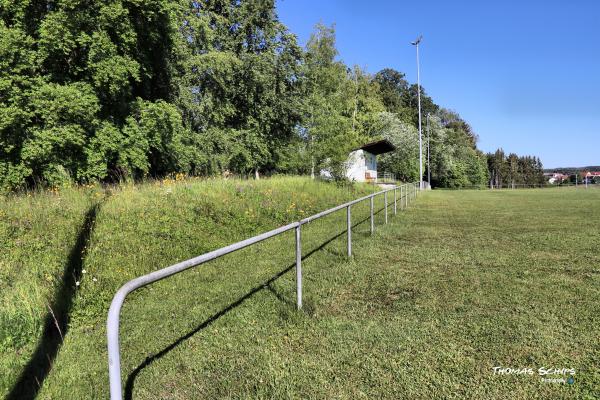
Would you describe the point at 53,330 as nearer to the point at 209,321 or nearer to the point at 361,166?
the point at 209,321

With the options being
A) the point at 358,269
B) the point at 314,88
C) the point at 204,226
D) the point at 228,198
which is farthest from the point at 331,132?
the point at 358,269

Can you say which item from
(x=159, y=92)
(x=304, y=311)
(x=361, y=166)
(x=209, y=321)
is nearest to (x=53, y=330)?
(x=209, y=321)

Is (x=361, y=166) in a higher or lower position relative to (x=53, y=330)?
higher

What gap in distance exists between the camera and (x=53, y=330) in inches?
173

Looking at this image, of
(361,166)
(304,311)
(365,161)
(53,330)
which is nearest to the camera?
(53,330)

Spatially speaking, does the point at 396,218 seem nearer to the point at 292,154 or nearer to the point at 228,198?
the point at 228,198

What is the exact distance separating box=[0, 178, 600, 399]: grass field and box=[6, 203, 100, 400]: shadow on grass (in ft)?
0.22

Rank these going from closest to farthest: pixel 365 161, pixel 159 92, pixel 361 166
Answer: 1. pixel 159 92
2. pixel 361 166
3. pixel 365 161

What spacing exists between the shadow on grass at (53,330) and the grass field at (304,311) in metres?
0.07

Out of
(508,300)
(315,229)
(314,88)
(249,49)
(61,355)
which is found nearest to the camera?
(61,355)

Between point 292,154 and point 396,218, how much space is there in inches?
788

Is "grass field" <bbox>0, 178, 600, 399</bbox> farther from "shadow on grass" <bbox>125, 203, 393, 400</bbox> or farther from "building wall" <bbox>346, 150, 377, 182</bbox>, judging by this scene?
"building wall" <bbox>346, 150, 377, 182</bbox>

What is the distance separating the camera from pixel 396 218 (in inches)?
527

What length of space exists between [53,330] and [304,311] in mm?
2729
